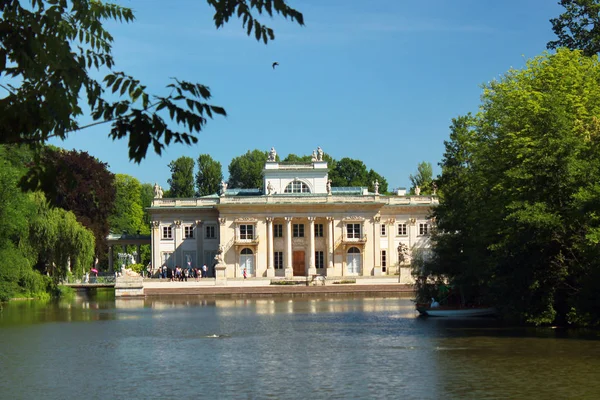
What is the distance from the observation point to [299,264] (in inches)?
2985

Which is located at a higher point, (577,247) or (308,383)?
(577,247)

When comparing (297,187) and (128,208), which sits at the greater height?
(128,208)

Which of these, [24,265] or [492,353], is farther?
[24,265]

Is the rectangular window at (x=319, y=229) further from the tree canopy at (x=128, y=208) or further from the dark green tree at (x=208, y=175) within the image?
the dark green tree at (x=208, y=175)

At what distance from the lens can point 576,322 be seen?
90.7 feet

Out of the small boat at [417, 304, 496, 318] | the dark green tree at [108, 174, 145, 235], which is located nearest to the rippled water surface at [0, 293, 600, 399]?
the small boat at [417, 304, 496, 318]

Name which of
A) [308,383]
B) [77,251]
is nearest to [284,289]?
[77,251]

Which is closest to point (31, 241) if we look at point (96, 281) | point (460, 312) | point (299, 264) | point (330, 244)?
point (96, 281)

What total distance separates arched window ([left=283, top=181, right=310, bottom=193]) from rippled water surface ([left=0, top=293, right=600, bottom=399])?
127 ft

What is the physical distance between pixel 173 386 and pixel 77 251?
35.2 metres

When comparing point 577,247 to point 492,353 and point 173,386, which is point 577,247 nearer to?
point 492,353

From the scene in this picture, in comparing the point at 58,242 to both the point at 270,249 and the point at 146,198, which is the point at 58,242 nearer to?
the point at 270,249

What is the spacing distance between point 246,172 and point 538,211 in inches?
3207

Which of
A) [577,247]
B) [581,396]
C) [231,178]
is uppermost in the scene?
[231,178]
